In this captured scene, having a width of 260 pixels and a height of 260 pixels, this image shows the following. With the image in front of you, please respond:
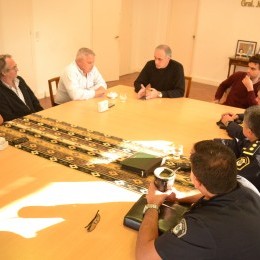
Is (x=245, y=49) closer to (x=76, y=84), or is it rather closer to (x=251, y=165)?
(x=76, y=84)

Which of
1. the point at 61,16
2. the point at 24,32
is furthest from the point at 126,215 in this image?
the point at 61,16

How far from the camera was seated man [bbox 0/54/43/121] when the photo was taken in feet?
8.17

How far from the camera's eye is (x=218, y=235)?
3.09 ft

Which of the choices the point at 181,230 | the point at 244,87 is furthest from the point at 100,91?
the point at 181,230

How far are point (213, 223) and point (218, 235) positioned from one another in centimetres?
4

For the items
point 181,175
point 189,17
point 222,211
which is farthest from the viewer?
point 189,17

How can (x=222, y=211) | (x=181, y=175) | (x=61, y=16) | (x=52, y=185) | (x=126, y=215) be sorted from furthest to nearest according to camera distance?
(x=61, y=16)
(x=181, y=175)
(x=52, y=185)
(x=126, y=215)
(x=222, y=211)

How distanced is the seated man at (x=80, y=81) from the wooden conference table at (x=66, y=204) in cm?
60

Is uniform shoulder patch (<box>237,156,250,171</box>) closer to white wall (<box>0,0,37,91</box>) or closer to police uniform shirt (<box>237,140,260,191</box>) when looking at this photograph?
police uniform shirt (<box>237,140,260,191</box>)

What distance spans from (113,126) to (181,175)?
759 millimetres

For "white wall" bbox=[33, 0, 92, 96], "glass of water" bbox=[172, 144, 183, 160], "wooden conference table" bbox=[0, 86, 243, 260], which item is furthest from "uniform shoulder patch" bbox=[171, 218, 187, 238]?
"white wall" bbox=[33, 0, 92, 96]

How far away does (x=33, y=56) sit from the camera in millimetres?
4703

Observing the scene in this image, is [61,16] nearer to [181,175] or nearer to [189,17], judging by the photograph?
[189,17]

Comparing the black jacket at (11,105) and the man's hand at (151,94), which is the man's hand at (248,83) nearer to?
the man's hand at (151,94)
